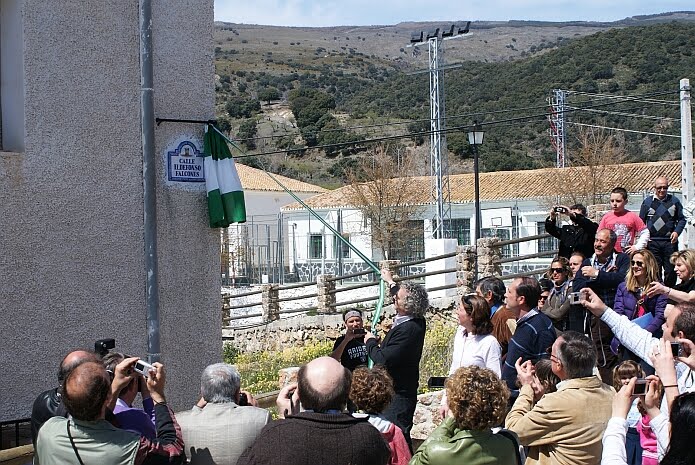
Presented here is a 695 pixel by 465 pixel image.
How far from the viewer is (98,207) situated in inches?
297

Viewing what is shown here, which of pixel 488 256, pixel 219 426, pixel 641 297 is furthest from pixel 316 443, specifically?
pixel 488 256

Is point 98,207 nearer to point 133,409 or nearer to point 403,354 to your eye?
point 403,354

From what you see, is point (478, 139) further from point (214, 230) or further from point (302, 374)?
point (302, 374)

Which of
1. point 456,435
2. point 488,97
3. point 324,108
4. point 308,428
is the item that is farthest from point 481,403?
point 324,108

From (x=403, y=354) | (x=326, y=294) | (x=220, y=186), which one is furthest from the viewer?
(x=326, y=294)

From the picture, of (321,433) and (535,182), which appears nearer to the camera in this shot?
(321,433)

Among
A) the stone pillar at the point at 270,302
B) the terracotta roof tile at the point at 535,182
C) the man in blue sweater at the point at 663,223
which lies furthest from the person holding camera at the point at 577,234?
the terracotta roof tile at the point at 535,182

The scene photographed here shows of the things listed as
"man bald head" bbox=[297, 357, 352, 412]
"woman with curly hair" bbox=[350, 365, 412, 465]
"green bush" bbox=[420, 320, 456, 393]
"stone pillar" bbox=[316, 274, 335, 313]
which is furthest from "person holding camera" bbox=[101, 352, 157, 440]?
"stone pillar" bbox=[316, 274, 335, 313]

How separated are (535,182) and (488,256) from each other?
77.4 feet

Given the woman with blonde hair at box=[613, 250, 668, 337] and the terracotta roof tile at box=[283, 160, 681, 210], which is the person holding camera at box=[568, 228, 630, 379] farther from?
the terracotta roof tile at box=[283, 160, 681, 210]

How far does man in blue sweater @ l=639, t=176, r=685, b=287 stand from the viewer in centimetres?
1177

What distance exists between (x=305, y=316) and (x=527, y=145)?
45028mm

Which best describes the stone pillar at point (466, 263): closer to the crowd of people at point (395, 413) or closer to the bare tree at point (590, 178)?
the crowd of people at point (395, 413)

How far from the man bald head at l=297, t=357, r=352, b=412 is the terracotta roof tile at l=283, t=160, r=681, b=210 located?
3228 centimetres
